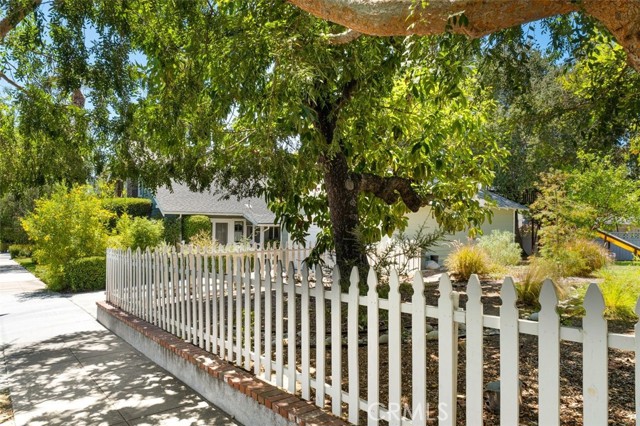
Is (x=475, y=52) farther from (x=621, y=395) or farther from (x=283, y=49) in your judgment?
(x=621, y=395)

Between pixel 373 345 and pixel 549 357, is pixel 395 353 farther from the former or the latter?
pixel 549 357

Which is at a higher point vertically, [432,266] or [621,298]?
[621,298]

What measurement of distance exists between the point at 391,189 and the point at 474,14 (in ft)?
16.8

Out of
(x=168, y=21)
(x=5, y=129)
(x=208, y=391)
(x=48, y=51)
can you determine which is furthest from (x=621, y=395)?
(x=5, y=129)

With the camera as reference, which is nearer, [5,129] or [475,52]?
[475,52]

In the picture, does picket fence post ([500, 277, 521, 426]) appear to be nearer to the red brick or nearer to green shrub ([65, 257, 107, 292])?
the red brick

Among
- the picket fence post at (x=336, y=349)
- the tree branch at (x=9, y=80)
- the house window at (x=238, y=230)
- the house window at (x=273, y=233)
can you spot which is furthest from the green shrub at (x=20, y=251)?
the picket fence post at (x=336, y=349)

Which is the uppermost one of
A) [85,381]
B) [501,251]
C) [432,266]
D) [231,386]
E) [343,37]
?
[343,37]

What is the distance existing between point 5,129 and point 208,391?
9.43m

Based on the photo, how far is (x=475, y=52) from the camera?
18.5 feet

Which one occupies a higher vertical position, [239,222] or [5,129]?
[5,129]

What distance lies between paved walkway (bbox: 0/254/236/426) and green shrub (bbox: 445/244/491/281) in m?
9.15

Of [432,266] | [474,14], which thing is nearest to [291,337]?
[474,14]

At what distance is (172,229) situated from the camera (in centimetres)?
2266
